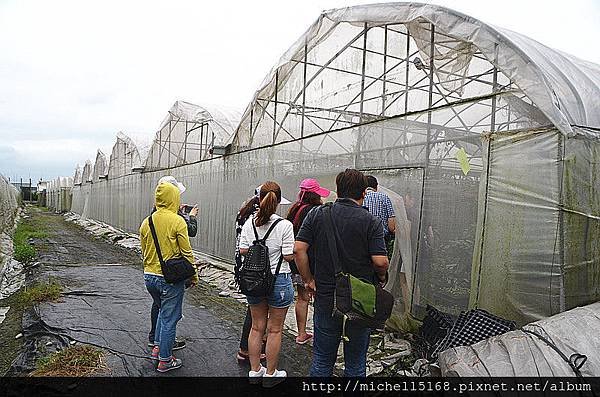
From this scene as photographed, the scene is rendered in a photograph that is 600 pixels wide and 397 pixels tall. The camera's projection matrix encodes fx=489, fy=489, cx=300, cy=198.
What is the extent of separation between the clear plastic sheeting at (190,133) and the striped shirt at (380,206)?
659 centimetres

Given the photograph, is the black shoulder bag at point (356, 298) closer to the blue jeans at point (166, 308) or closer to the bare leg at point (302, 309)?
the blue jeans at point (166, 308)

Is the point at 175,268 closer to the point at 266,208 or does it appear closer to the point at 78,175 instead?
the point at 266,208

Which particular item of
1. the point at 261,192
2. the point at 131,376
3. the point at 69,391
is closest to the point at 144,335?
the point at 131,376

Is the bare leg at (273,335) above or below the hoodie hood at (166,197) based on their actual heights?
below

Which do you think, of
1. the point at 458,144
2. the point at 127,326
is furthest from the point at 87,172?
the point at 458,144

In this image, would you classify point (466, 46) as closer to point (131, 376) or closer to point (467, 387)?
point (467, 387)

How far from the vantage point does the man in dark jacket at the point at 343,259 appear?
10.6 feet

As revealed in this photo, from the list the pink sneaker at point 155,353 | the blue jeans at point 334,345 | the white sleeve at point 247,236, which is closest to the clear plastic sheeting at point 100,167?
the pink sneaker at point 155,353

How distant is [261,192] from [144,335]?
96.6 inches

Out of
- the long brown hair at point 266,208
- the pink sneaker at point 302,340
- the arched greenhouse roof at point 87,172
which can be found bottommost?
the pink sneaker at point 302,340

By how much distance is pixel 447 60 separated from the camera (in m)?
5.71

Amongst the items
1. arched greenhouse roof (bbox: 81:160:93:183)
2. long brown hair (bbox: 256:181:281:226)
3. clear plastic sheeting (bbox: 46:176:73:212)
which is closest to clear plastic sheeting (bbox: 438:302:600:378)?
long brown hair (bbox: 256:181:281:226)

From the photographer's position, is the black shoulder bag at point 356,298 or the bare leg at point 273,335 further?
the bare leg at point 273,335

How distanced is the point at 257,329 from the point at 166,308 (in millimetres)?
844
